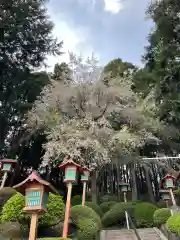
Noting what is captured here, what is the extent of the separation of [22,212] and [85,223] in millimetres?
1899

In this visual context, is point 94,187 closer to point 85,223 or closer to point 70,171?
point 85,223

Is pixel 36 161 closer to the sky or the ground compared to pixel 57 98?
closer to the ground

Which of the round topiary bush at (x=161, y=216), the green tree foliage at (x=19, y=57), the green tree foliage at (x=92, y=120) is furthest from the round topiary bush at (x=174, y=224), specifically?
the green tree foliage at (x=19, y=57)

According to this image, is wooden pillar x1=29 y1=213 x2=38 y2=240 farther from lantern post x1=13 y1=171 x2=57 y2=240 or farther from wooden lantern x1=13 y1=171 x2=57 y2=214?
wooden lantern x1=13 y1=171 x2=57 y2=214

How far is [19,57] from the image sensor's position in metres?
16.2

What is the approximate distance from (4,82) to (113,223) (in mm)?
9300

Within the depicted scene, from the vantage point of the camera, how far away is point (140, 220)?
10.3m

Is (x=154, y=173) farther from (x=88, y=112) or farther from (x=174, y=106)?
(x=174, y=106)

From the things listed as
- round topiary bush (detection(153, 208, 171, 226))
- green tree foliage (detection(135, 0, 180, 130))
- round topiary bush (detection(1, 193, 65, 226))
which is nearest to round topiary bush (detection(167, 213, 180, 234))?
round topiary bush (detection(153, 208, 171, 226))

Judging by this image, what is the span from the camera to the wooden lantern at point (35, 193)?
15.2ft

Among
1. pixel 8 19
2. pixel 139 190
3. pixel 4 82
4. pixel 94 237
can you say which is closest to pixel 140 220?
pixel 94 237

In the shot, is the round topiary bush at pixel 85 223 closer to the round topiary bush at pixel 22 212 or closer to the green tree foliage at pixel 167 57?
the round topiary bush at pixel 22 212

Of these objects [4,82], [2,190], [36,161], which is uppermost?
[4,82]

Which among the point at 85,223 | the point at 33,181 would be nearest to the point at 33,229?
the point at 33,181
